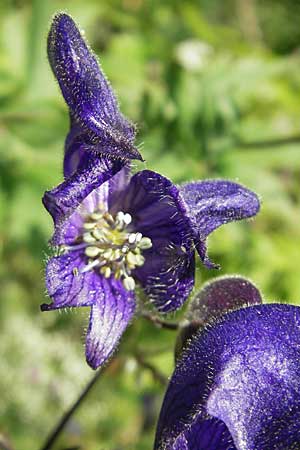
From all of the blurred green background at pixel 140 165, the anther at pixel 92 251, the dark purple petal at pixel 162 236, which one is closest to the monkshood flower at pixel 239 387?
the dark purple petal at pixel 162 236

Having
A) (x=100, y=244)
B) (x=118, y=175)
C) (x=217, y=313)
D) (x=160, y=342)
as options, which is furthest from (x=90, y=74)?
(x=160, y=342)

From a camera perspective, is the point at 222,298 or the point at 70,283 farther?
the point at 222,298

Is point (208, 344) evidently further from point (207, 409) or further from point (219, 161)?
point (219, 161)

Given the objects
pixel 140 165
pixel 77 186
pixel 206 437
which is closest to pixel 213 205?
pixel 77 186

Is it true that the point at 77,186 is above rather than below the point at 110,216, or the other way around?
above

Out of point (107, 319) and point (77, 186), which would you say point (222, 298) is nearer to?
point (107, 319)

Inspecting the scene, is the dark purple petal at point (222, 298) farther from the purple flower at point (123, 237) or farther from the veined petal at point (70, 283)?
the veined petal at point (70, 283)

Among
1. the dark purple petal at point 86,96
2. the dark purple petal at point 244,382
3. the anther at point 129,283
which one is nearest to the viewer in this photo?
the dark purple petal at point 244,382
